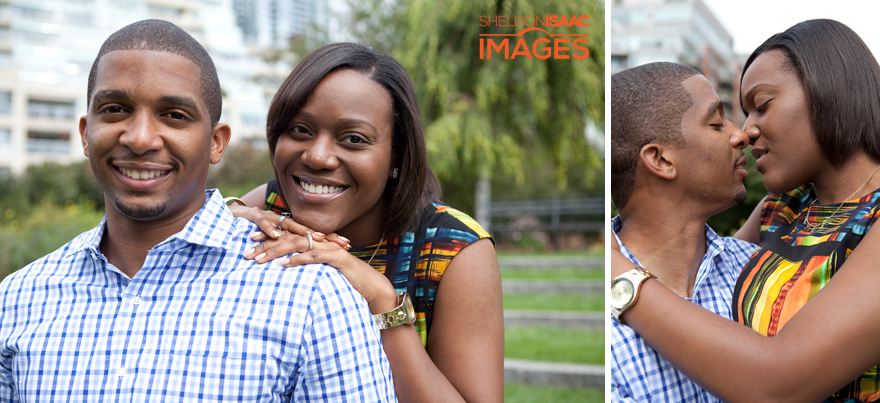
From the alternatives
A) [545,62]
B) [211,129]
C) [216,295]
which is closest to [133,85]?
[211,129]

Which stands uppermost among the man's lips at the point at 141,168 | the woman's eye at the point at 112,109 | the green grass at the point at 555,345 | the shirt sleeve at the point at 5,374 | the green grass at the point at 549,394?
the woman's eye at the point at 112,109

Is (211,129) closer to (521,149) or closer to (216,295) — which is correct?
(216,295)

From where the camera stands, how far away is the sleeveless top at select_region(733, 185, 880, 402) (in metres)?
1.76

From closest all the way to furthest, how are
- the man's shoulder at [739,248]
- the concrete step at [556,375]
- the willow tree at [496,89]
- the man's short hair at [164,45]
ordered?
the man's short hair at [164,45], the man's shoulder at [739,248], the concrete step at [556,375], the willow tree at [496,89]

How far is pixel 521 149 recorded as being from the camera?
1173 cm

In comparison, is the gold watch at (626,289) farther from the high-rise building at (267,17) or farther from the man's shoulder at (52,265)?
the high-rise building at (267,17)

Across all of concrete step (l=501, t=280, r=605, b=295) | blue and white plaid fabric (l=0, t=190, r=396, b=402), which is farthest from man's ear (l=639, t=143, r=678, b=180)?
concrete step (l=501, t=280, r=605, b=295)

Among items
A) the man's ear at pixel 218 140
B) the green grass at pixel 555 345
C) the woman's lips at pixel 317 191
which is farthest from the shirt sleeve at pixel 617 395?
the green grass at pixel 555 345

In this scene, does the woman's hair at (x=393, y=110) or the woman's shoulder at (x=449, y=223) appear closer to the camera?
the woman's hair at (x=393, y=110)

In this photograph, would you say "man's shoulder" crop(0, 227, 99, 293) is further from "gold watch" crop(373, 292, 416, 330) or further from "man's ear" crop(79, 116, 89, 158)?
"gold watch" crop(373, 292, 416, 330)

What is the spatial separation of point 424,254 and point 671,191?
86 centimetres

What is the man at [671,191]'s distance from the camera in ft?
6.51

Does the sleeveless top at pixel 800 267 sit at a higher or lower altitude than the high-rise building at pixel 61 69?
lower

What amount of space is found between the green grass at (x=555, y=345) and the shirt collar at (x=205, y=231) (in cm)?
479
